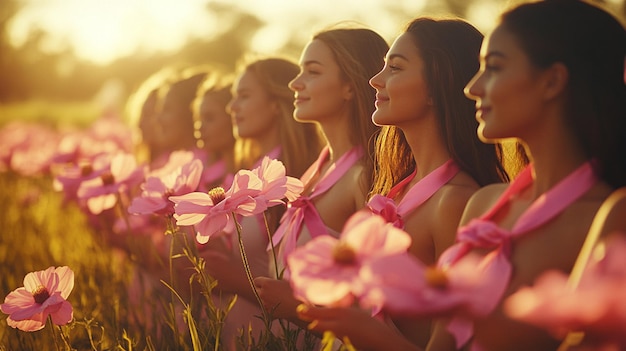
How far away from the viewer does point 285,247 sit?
215 cm

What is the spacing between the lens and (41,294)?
151 cm

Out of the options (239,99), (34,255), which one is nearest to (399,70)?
(239,99)

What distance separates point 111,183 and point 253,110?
0.65m

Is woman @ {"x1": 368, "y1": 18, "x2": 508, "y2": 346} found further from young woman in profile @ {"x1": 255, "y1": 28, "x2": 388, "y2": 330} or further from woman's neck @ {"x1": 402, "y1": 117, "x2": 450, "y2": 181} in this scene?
young woman in profile @ {"x1": 255, "y1": 28, "x2": 388, "y2": 330}

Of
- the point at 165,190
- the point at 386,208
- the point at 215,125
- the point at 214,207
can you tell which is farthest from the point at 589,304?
the point at 215,125

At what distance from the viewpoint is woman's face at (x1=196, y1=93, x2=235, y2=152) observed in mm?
3404

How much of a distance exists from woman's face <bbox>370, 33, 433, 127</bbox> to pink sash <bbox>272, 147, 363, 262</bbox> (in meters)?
0.43

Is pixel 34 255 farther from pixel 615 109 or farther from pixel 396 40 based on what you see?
pixel 615 109

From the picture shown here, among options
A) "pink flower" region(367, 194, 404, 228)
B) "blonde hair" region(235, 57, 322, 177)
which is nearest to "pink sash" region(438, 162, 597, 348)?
"pink flower" region(367, 194, 404, 228)

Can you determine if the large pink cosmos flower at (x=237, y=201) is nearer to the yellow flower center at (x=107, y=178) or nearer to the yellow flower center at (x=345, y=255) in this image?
the yellow flower center at (x=345, y=255)

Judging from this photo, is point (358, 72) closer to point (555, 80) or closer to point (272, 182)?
point (272, 182)

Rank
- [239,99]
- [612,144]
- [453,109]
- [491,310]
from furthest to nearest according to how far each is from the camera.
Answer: [239,99], [453,109], [612,144], [491,310]

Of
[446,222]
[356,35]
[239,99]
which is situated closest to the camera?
[446,222]

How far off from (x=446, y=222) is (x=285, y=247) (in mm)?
616
